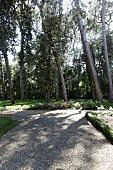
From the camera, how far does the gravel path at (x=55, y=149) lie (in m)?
3.62

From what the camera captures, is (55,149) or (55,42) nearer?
(55,149)

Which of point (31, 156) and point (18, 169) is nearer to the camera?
point (18, 169)

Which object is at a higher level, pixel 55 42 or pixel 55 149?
pixel 55 42

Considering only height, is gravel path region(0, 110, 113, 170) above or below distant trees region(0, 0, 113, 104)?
below

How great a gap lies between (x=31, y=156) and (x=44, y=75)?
11.1 m

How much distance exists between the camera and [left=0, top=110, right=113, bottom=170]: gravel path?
3623 mm

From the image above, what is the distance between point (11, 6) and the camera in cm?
890

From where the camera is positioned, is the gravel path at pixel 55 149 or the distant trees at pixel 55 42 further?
the distant trees at pixel 55 42

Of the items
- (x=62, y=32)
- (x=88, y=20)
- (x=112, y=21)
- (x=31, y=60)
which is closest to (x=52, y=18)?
(x=62, y=32)

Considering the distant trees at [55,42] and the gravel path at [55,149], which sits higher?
the distant trees at [55,42]

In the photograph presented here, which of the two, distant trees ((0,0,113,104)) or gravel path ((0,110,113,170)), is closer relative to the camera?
gravel path ((0,110,113,170))

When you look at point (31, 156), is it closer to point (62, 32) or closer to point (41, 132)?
point (41, 132)

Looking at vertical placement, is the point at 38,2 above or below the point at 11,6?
above

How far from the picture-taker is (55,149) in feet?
14.7
